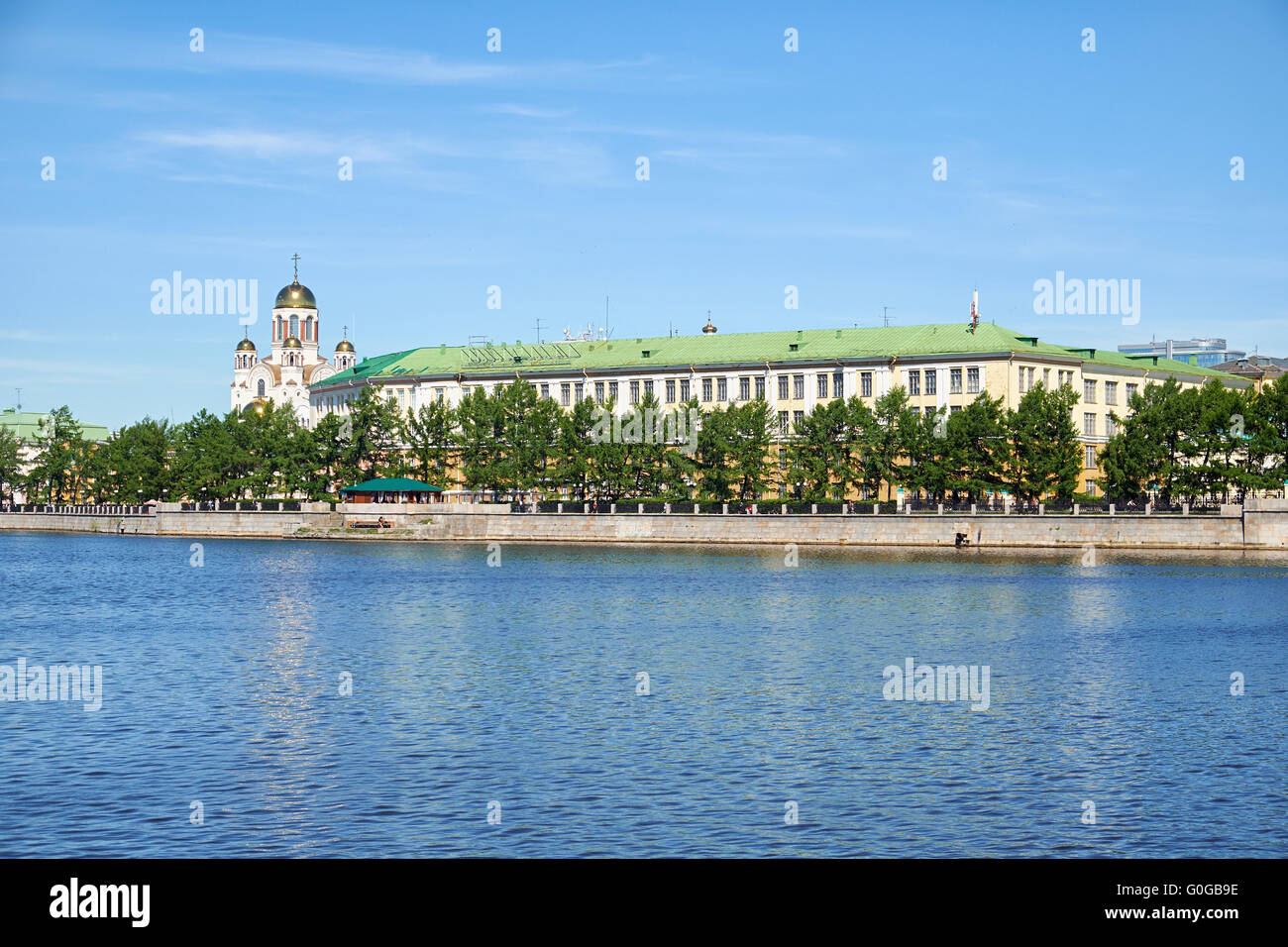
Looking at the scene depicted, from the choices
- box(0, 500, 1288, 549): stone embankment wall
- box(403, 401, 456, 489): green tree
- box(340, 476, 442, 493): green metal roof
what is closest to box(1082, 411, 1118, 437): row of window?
box(0, 500, 1288, 549): stone embankment wall

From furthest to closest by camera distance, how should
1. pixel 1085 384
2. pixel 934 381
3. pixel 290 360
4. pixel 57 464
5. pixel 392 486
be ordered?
pixel 290 360
pixel 57 464
pixel 1085 384
pixel 934 381
pixel 392 486

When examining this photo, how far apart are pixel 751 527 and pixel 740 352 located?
30.1 metres

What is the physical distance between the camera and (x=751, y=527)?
9500 cm

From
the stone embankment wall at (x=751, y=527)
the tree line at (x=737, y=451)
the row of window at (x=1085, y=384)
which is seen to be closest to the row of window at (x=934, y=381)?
the tree line at (x=737, y=451)

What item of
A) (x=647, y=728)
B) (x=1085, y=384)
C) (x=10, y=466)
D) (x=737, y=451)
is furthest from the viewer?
(x=10, y=466)

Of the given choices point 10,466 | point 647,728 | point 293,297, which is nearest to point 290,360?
point 293,297

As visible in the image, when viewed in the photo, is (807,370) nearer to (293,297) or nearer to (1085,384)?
(1085,384)

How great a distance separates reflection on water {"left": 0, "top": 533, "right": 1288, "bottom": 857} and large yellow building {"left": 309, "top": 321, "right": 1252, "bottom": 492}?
5550 centimetres

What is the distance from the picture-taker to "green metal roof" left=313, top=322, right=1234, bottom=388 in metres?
112

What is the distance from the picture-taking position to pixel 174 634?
4241 centimetres

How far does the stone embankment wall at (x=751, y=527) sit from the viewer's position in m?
82.8
